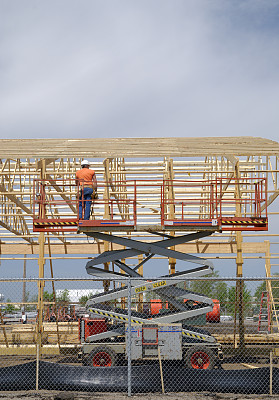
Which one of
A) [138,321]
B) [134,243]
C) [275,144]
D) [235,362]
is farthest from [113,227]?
[275,144]

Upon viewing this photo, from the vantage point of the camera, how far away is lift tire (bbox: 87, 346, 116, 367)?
508 inches

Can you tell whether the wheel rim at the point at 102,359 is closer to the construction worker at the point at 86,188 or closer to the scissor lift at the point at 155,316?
the scissor lift at the point at 155,316

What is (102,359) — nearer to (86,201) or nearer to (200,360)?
(200,360)

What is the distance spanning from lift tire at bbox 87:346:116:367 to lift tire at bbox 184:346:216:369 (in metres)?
1.85

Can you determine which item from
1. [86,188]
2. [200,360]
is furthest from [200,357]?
[86,188]

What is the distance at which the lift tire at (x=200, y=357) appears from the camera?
41.6 feet

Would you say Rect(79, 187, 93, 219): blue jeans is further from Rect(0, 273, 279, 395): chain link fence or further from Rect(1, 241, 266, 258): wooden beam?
Rect(1, 241, 266, 258): wooden beam

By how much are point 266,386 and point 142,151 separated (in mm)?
9195

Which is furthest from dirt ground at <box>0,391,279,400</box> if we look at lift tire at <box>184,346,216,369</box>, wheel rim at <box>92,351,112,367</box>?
wheel rim at <box>92,351,112,367</box>

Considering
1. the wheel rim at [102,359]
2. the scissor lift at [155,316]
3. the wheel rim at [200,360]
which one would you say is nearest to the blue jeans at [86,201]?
the scissor lift at [155,316]

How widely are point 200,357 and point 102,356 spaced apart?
2.45 m

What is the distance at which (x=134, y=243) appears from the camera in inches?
532

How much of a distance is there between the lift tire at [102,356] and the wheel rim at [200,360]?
198cm

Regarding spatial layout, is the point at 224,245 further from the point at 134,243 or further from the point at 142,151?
the point at 134,243
